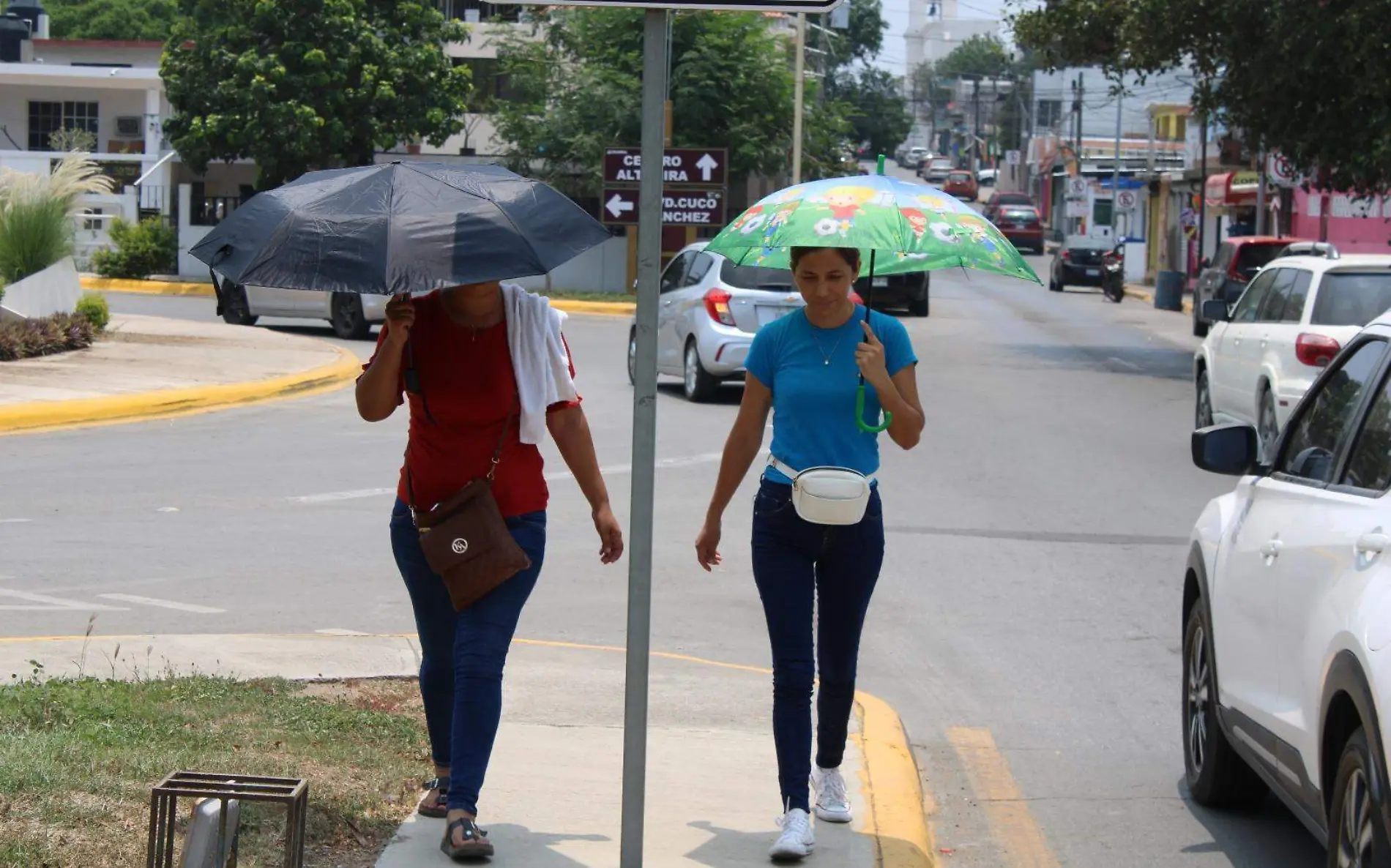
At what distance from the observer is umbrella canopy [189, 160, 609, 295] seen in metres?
4.37

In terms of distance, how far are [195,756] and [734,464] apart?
192 centimetres

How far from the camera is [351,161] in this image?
42281 mm

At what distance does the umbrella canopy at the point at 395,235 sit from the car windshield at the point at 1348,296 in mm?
10073

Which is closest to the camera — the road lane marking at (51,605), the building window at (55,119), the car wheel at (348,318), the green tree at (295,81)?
the road lane marking at (51,605)

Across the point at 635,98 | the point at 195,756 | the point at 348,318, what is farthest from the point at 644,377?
the point at 635,98

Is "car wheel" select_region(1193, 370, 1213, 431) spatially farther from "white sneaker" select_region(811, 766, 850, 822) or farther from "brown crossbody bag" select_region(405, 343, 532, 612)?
"brown crossbody bag" select_region(405, 343, 532, 612)

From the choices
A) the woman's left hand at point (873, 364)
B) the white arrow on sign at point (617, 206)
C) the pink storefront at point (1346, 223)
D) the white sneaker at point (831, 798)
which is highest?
the pink storefront at point (1346, 223)

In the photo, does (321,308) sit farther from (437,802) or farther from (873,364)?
(873,364)

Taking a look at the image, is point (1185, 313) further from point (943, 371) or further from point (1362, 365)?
point (1362, 365)

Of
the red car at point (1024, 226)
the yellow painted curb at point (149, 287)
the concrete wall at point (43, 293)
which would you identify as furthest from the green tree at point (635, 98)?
the red car at point (1024, 226)

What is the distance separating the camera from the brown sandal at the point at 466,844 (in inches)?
185

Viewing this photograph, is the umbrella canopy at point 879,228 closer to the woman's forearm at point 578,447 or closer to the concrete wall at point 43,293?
the woman's forearm at point 578,447

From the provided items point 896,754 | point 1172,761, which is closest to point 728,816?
point 896,754

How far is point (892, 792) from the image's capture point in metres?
5.77
